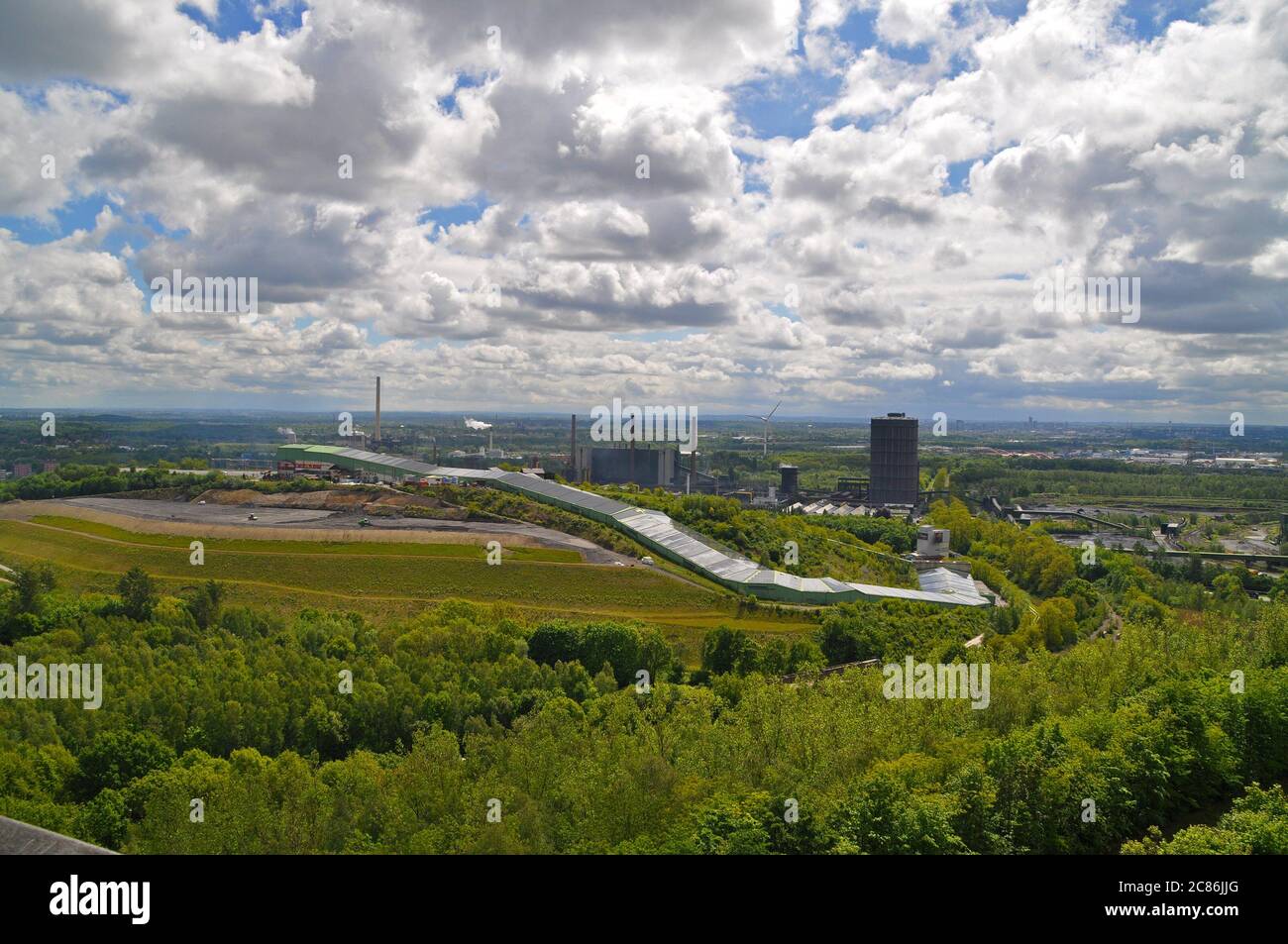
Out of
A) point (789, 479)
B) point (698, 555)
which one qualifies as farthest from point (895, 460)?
point (698, 555)

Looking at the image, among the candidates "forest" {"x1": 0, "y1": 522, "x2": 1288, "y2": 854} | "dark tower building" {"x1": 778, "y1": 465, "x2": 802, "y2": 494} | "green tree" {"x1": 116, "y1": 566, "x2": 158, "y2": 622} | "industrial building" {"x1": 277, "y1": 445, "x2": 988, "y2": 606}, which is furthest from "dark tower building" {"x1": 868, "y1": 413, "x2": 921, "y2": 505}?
"green tree" {"x1": 116, "y1": 566, "x2": 158, "y2": 622}

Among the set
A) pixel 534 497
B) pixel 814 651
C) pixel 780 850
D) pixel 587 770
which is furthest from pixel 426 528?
pixel 780 850

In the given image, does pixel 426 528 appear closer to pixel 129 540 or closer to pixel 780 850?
pixel 129 540

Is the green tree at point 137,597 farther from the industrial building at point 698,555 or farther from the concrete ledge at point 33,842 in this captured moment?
the concrete ledge at point 33,842
